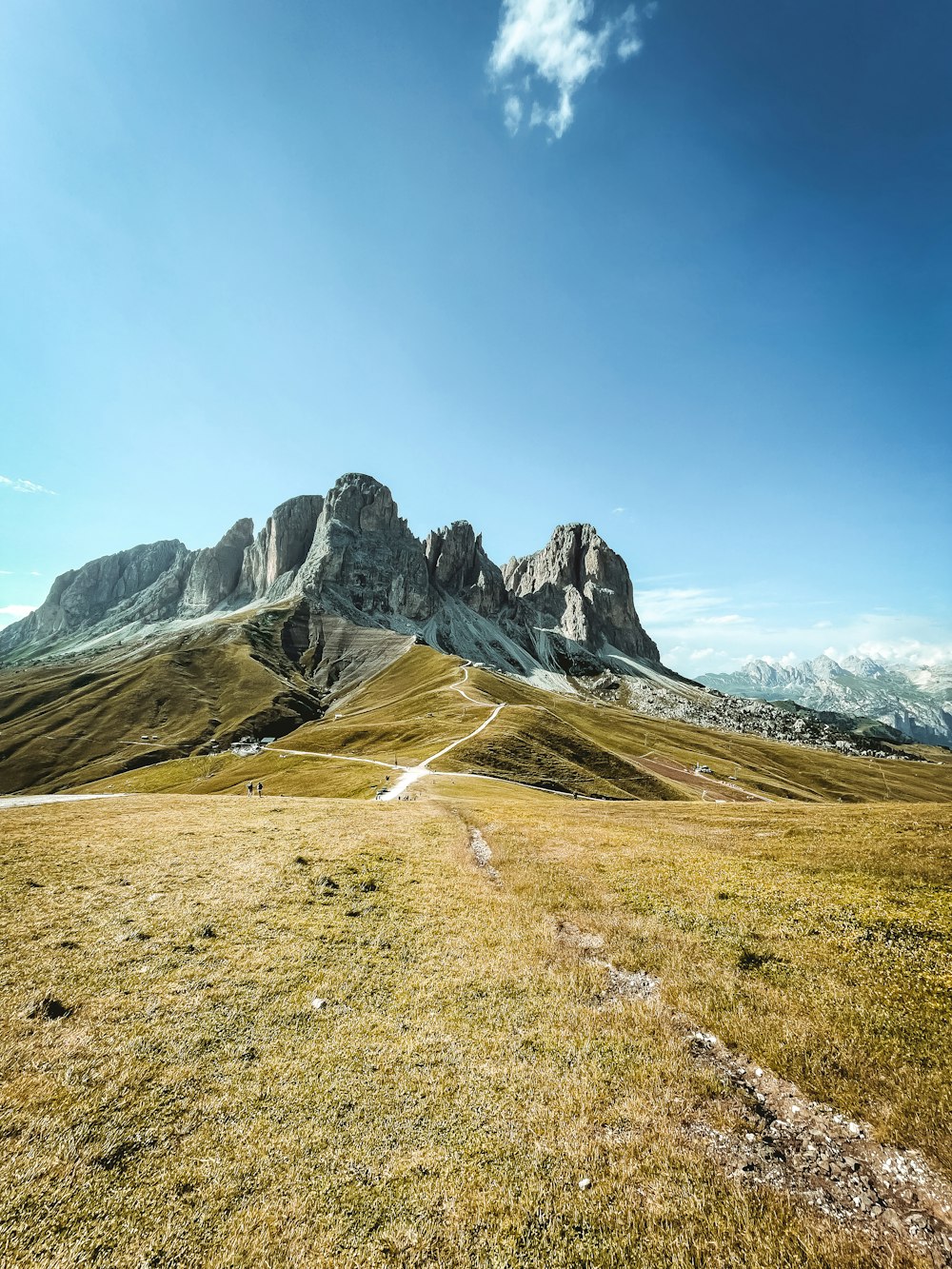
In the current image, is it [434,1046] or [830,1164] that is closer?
[830,1164]

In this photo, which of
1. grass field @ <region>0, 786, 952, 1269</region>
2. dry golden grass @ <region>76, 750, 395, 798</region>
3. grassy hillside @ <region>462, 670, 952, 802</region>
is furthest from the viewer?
grassy hillside @ <region>462, 670, 952, 802</region>

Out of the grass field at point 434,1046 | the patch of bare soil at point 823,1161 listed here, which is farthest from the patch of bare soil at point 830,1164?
the grass field at point 434,1046

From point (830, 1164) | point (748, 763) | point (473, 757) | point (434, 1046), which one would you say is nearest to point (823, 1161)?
point (830, 1164)

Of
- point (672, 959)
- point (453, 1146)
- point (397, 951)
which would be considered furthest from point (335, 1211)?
point (672, 959)

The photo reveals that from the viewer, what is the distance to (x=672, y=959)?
1686 centimetres

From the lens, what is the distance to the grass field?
8125 mm

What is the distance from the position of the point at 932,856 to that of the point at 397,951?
2177cm

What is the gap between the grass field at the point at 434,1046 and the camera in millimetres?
8125

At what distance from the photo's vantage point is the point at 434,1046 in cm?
1273

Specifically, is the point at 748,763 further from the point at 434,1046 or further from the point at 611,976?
the point at 434,1046

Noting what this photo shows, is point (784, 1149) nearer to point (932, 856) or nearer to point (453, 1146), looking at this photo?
point (453, 1146)

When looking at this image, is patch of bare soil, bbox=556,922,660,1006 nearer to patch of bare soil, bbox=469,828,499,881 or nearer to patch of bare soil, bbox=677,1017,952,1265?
patch of bare soil, bbox=677,1017,952,1265

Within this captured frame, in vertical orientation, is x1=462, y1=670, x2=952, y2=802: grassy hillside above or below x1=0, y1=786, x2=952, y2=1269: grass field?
below

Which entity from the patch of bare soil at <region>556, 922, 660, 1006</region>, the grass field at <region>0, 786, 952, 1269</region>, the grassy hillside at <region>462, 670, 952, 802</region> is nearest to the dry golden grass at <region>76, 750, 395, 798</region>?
the grass field at <region>0, 786, 952, 1269</region>
